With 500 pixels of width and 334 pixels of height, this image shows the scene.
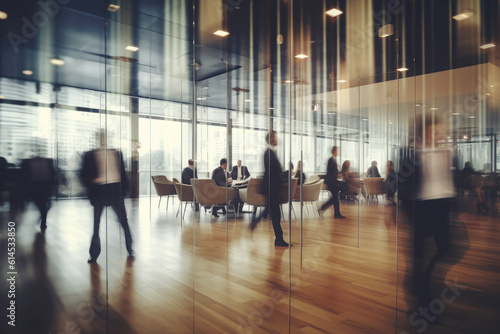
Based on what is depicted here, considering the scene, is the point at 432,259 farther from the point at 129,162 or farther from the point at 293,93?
the point at 129,162

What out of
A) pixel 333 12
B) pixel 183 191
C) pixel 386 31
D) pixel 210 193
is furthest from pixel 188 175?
pixel 386 31

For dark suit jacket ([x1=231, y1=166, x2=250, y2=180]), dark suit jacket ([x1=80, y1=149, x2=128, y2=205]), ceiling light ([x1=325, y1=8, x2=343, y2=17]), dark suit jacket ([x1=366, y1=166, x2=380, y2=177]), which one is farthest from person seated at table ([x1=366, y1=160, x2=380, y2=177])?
ceiling light ([x1=325, y1=8, x2=343, y2=17])

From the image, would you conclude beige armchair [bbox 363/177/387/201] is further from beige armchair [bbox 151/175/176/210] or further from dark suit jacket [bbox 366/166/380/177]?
beige armchair [bbox 151/175/176/210]

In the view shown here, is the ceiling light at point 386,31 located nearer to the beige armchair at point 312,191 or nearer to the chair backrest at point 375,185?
the chair backrest at point 375,185

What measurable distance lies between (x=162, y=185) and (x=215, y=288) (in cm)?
101

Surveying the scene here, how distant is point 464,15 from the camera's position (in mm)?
4902

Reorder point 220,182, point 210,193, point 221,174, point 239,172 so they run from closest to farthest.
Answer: point 239,172 → point 221,174 → point 220,182 → point 210,193

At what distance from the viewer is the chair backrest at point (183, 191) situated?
2.53 meters

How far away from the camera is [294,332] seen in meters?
1.96

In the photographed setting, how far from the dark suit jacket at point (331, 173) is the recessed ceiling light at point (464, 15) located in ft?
12.0

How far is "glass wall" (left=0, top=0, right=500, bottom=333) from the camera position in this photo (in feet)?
6.49

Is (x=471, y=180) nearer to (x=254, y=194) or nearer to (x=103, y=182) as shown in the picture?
(x=254, y=194)

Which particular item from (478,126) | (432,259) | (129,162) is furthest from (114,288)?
(478,126)

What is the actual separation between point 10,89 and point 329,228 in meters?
4.03
